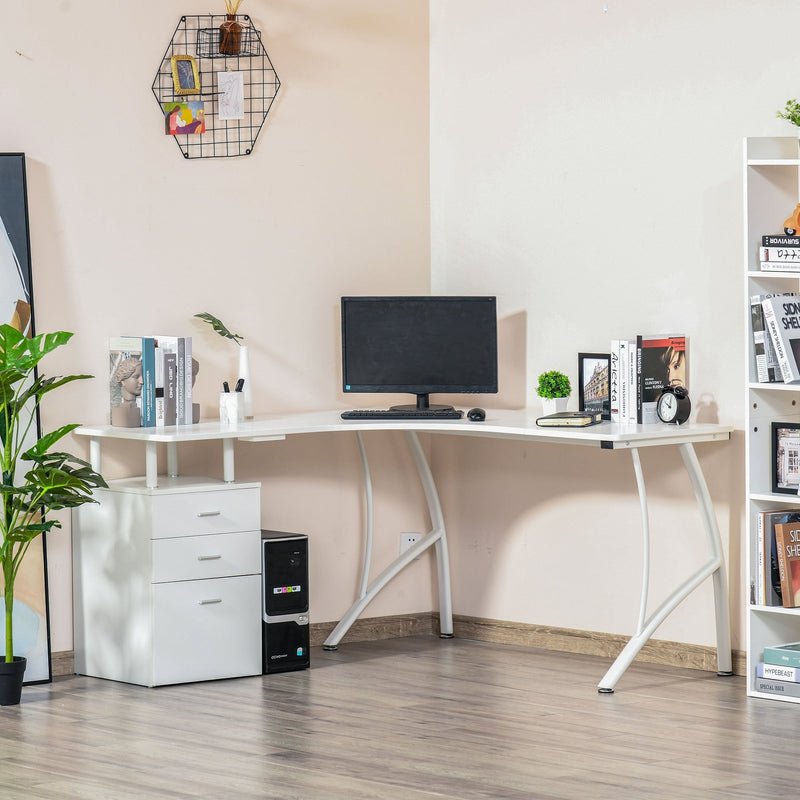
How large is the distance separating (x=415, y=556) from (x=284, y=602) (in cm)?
70

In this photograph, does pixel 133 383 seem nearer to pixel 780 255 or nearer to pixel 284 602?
pixel 284 602

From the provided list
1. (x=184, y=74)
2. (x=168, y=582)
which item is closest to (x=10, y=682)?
(x=168, y=582)

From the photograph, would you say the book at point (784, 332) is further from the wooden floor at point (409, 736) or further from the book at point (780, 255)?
the wooden floor at point (409, 736)

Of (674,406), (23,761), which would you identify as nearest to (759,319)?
(674,406)

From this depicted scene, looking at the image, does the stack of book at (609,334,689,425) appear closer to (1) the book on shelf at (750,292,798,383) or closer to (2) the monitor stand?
(1) the book on shelf at (750,292,798,383)

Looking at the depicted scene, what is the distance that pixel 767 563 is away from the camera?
4.03 m

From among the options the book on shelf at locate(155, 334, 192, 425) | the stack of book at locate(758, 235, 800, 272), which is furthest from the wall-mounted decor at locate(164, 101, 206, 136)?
the stack of book at locate(758, 235, 800, 272)

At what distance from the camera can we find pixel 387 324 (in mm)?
4754

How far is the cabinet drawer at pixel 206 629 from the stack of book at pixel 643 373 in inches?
51.5

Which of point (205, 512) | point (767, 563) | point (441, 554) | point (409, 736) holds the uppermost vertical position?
point (205, 512)

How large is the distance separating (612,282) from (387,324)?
2.59 ft

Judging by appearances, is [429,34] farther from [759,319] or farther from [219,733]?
[219,733]

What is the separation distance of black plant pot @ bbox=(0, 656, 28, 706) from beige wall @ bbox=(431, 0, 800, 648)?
175 centimetres

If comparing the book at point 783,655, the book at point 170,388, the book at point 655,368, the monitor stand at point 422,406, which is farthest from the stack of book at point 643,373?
the book at point 170,388
